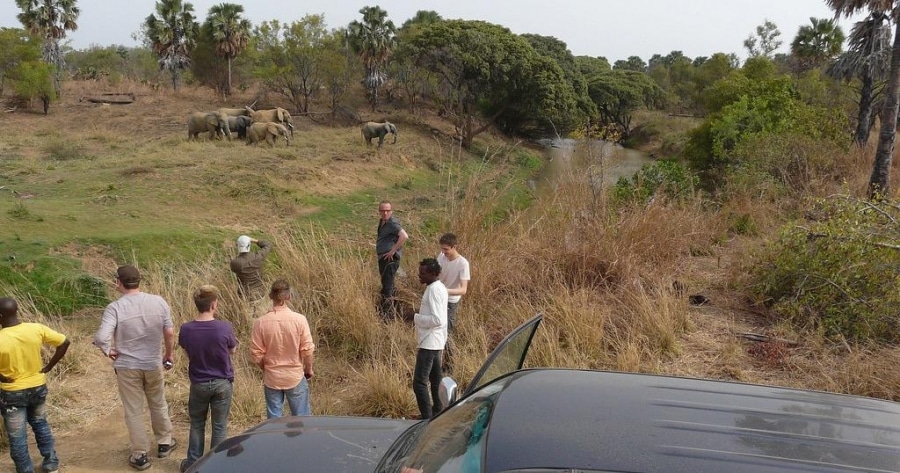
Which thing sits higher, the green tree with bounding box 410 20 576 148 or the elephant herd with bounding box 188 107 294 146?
the green tree with bounding box 410 20 576 148

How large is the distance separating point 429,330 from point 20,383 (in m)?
2.61

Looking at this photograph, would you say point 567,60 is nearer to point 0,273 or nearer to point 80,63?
point 0,273

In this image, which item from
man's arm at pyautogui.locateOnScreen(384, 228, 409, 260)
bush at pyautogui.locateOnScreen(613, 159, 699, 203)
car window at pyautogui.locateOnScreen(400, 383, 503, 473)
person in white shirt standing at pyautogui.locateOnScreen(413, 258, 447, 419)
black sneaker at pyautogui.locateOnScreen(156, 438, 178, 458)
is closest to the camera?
car window at pyautogui.locateOnScreen(400, 383, 503, 473)

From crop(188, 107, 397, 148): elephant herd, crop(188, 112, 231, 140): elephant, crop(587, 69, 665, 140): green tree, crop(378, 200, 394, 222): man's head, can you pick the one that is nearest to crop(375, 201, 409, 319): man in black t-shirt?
crop(378, 200, 394, 222): man's head

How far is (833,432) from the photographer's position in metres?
1.87

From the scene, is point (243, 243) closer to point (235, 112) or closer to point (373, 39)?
point (235, 112)

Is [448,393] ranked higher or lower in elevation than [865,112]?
lower

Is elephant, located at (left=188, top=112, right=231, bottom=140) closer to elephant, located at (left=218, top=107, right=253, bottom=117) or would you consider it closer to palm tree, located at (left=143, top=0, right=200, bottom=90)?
elephant, located at (left=218, top=107, right=253, bottom=117)

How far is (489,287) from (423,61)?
74.4 feet

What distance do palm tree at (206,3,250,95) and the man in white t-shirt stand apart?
1262 inches

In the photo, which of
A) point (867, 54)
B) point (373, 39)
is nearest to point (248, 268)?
point (867, 54)

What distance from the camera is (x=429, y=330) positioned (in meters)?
4.63

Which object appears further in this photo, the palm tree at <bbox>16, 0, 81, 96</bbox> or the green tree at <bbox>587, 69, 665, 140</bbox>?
the green tree at <bbox>587, 69, 665, 140</bbox>

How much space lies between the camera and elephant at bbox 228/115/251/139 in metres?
22.8
